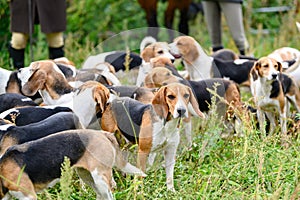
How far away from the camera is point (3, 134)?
13.4 ft

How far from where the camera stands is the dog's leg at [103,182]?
367cm

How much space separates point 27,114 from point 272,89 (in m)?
2.07

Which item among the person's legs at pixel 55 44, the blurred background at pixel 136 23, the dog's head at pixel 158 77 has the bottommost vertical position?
the blurred background at pixel 136 23

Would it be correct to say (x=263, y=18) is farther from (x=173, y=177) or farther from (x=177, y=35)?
Answer: (x=173, y=177)

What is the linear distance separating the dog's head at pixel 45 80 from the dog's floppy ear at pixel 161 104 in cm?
118

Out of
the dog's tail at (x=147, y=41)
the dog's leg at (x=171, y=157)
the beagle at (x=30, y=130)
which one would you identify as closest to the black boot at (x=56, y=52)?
the dog's tail at (x=147, y=41)

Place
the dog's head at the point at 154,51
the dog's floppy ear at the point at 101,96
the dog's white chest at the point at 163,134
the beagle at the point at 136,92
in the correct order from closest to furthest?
the dog's white chest at the point at 163,134 < the dog's floppy ear at the point at 101,96 < the beagle at the point at 136,92 < the dog's head at the point at 154,51

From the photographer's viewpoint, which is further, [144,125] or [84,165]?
[144,125]

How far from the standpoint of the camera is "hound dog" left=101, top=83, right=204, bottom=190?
13.4ft

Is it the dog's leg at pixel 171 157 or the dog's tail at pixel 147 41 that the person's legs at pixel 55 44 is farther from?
the dog's leg at pixel 171 157

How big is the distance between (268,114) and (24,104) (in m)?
2.07

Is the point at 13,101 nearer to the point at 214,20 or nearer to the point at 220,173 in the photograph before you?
the point at 220,173

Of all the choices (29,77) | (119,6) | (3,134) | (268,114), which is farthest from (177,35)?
(119,6)

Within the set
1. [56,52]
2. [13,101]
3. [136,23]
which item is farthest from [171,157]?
[136,23]
